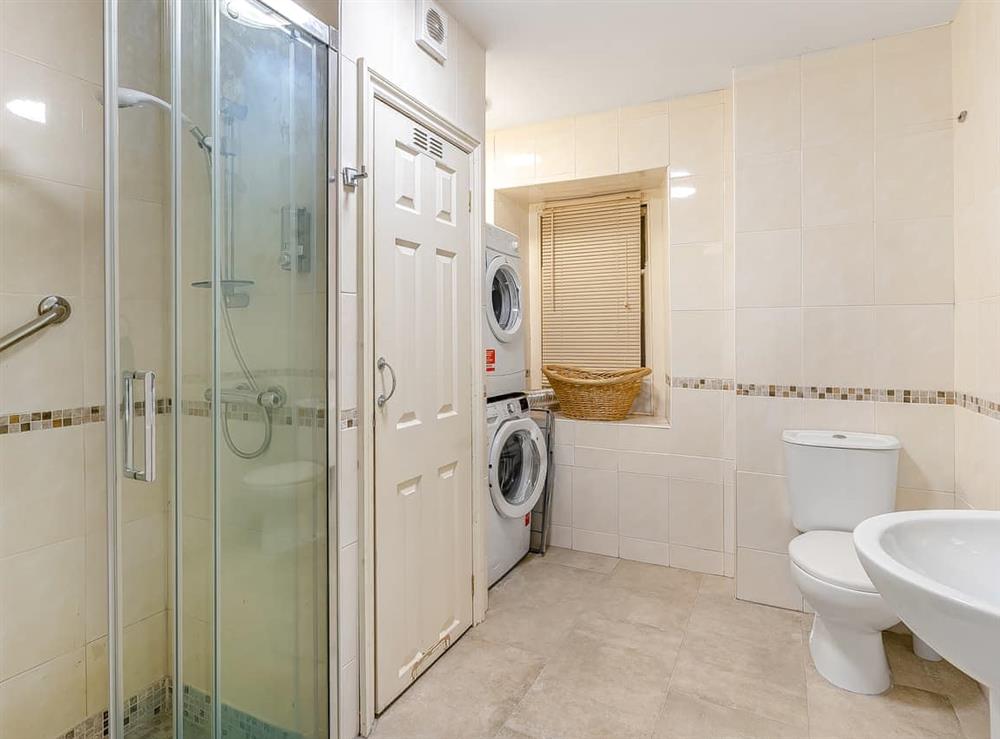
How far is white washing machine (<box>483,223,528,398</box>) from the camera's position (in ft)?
8.71

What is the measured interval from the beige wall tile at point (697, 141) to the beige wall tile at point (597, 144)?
299 mm

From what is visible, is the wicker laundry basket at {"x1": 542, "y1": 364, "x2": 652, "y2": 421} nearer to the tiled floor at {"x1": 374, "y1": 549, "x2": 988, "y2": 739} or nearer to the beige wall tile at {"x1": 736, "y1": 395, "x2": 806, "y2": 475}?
the beige wall tile at {"x1": 736, "y1": 395, "x2": 806, "y2": 475}

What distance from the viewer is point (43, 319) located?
1.39 metres

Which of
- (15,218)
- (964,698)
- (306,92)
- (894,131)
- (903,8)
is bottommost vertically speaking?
(964,698)

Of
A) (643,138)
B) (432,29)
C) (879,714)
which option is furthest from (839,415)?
(432,29)

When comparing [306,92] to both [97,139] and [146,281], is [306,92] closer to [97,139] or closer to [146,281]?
[97,139]

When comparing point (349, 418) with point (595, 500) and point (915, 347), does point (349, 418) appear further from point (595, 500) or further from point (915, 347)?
point (915, 347)

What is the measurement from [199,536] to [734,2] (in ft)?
7.72

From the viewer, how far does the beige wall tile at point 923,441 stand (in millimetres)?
2234

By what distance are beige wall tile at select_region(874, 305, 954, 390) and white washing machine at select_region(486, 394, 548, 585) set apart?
1505mm

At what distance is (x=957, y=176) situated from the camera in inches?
85.7

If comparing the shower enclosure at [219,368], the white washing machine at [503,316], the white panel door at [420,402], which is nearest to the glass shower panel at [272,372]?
the shower enclosure at [219,368]

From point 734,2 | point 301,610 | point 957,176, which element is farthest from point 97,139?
point 957,176

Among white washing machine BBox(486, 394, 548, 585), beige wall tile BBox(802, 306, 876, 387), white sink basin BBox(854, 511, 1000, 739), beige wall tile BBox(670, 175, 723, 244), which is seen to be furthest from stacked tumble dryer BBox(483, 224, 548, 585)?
white sink basin BBox(854, 511, 1000, 739)
